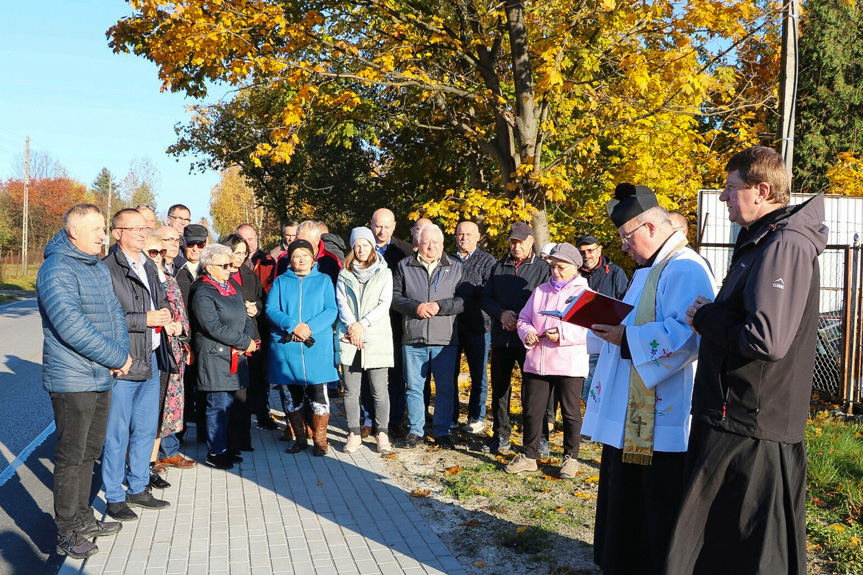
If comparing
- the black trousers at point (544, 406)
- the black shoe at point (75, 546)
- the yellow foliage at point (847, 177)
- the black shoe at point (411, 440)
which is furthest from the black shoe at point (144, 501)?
the yellow foliage at point (847, 177)

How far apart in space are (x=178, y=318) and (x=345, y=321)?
5.41 feet

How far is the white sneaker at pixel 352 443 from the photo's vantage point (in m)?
7.18

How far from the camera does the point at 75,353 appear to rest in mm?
4676

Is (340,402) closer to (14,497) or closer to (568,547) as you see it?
(14,497)

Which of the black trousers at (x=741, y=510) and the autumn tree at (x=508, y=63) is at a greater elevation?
the autumn tree at (x=508, y=63)

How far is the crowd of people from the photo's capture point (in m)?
3.07

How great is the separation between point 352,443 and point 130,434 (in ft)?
7.51

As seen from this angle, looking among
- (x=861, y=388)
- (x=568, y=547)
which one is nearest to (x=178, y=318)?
(x=568, y=547)

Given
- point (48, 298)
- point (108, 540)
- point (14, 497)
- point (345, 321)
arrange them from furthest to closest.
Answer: point (345, 321) < point (14, 497) < point (108, 540) < point (48, 298)

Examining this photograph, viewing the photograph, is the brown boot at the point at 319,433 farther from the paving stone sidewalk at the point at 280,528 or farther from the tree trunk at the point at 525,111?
the tree trunk at the point at 525,111

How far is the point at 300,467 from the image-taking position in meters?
6.69

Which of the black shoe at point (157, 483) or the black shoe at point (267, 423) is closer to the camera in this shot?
the black shoe at point (157, 483)

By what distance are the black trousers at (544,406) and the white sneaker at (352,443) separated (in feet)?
5.71

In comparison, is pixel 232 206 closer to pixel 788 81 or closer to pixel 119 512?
pixel 788 81
